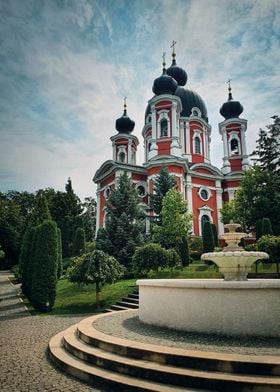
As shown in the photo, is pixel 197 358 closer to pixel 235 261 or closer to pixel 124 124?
pixel 235 261

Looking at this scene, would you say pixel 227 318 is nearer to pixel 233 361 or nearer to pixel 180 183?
pixel 233 361

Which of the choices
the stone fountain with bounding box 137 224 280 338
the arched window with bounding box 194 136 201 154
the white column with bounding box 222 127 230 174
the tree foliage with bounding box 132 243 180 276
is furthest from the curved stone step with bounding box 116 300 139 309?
the white column with bounding box 222 127 230 174

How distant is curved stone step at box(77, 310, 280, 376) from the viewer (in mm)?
4062

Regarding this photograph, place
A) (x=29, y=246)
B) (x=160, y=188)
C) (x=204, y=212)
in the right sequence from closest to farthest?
(x=29, y=246), (x=160, y=188), (x=204, y=212)

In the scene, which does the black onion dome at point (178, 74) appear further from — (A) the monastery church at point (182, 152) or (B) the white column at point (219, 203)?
(B) the white column at point (219, 203)

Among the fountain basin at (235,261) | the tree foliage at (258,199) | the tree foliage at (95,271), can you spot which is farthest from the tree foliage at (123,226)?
the fountain basin at (235,261)

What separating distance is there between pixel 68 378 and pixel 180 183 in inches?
1043

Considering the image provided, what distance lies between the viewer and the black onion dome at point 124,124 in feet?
130

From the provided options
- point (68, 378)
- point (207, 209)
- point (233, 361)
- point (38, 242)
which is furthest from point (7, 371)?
point (207, 209)

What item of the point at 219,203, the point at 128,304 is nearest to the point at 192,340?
the point at 128,304

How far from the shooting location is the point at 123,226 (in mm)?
22328

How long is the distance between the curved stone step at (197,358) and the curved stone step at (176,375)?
76 mm

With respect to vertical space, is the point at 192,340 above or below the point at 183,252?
below

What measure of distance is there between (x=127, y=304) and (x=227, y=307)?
722 centimetres
